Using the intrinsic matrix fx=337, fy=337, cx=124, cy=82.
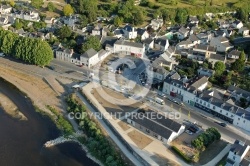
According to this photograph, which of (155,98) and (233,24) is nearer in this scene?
(155,98)

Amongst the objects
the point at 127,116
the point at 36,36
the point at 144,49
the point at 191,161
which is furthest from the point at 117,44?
the point at 191,161

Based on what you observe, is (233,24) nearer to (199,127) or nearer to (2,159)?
(199,127)

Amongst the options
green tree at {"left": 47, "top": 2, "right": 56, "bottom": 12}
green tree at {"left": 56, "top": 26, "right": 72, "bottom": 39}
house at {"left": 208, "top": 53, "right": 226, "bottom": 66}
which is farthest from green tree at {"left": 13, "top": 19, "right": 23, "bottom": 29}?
house at {"left": 208, "top": 53, "right": 226, "bottom": 66}

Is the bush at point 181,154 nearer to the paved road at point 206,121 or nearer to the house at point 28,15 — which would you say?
the paved road at point 206,121

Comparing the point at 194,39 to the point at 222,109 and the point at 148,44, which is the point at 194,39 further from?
the point at 222,109

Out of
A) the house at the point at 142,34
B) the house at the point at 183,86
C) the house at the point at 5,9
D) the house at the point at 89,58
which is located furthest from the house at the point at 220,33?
the house at the point at 5,9

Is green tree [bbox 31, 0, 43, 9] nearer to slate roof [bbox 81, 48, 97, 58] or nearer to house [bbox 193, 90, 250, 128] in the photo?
slate roof [bbox 81, 48, 97, 58]
